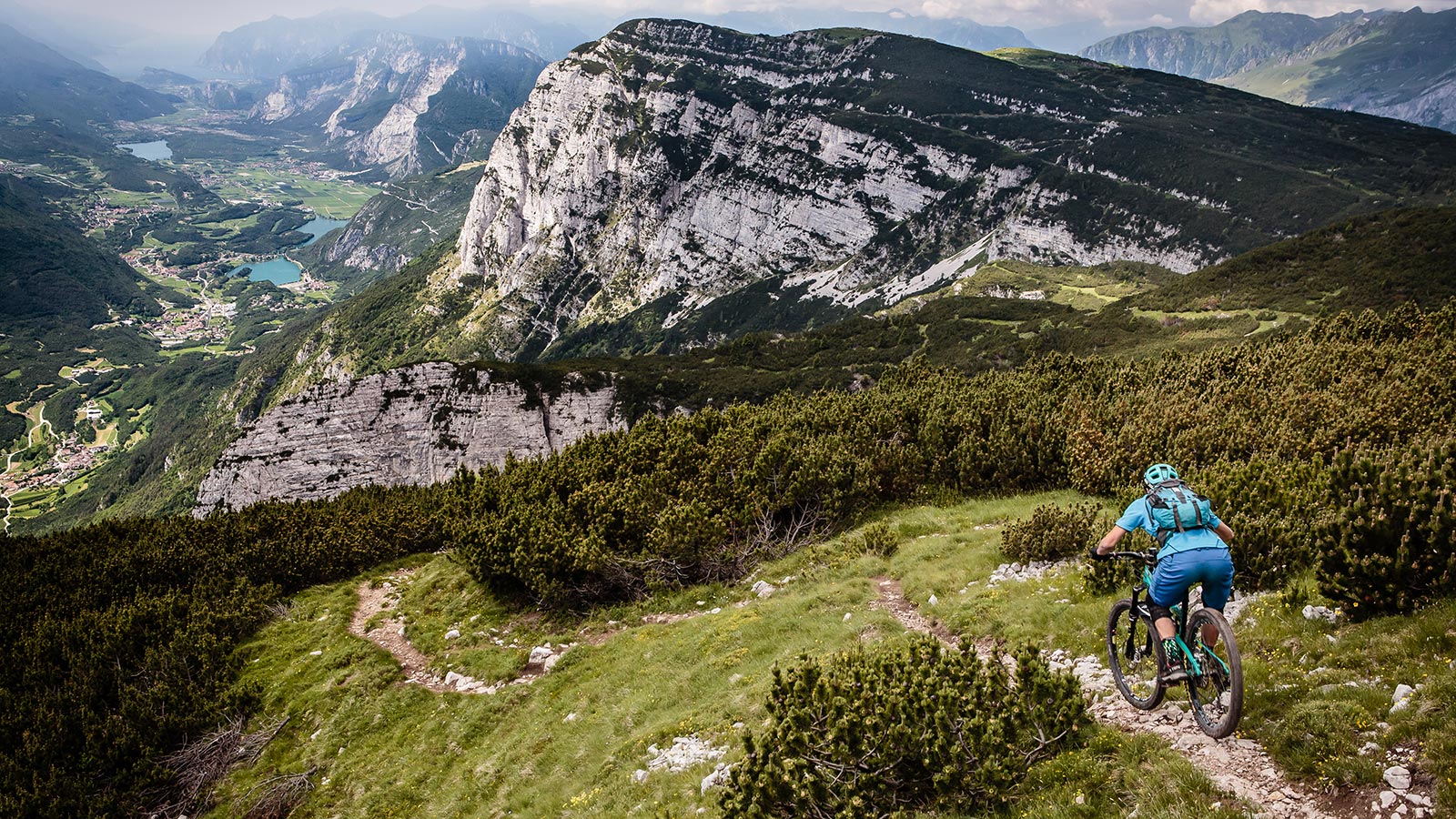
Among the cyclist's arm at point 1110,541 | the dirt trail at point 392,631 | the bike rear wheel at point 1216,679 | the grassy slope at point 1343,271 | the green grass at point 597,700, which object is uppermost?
the grassy slope at point 1343,271

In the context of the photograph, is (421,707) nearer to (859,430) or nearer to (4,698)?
(4,698)

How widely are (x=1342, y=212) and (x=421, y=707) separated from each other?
208m

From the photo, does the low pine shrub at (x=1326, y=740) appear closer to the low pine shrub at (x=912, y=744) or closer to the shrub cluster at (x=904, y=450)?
the low pine shrub at (x=912, y=744)

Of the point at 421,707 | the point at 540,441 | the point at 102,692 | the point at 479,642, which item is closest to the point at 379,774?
the point at 421,707

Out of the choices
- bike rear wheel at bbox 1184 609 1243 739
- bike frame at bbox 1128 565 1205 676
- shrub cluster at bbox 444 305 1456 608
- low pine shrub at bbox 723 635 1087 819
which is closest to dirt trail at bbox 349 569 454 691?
shrub cluster at bbox 444 305 1456 608

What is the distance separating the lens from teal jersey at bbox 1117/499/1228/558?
7.79m

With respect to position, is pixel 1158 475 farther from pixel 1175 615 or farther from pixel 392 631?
pixel 392 631

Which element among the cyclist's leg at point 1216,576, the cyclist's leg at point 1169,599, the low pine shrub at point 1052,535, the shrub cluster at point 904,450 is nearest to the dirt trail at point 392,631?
the shrub cluster at point 904,450

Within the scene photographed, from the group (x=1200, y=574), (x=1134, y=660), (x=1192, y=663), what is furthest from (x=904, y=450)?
(x=1192, y=663)

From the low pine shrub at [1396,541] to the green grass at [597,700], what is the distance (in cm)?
360

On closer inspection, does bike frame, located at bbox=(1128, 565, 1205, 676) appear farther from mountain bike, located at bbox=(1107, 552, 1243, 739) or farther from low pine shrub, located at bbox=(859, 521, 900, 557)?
low pine shrub, located at bbox=(859, 521, 900, 557)

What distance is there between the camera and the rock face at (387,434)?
A: 93312 mm

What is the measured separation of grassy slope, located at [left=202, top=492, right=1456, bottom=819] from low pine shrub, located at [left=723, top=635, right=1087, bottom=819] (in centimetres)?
49

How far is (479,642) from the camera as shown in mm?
21000
